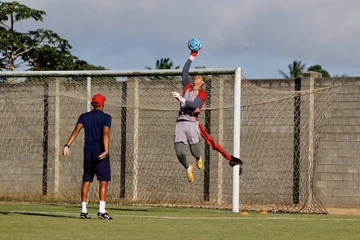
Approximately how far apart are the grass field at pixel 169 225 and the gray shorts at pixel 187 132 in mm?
1287

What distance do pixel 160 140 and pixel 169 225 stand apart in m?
7.81

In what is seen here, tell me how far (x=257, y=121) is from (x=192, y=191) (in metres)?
2.11

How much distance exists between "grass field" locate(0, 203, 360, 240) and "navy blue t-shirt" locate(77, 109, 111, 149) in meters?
1.19

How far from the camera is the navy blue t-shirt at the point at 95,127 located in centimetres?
1516

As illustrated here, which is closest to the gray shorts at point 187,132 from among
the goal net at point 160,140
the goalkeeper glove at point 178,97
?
the goalkeeper glove at point 178,97

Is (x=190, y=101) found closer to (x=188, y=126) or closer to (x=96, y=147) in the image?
(x=188, y=126)

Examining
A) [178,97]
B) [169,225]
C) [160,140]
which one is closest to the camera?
[169,225]

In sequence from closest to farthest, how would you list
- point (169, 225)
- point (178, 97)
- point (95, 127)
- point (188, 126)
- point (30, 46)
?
point (169, 225) < point (95, 127) < point (178, 97) < point (188, 126) < point (30, 46)

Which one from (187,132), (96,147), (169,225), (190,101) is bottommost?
(169,225)

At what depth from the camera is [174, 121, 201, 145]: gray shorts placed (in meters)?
16.1

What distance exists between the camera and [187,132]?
1616 centimetres

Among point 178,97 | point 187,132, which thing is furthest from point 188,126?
point 178,97

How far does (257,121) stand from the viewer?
→ 21.3 metres

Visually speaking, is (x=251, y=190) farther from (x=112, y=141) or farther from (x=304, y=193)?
(x=112, y=141)
